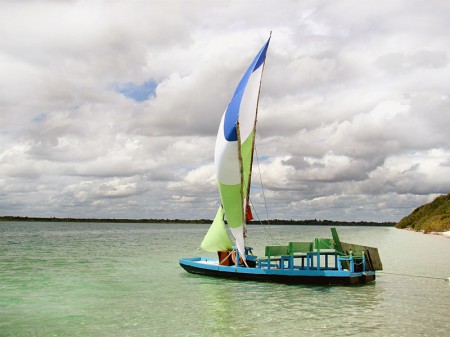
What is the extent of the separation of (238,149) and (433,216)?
10231 cm

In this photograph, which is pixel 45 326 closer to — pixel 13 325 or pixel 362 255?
pixel 13 325

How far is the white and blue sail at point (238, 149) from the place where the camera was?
83.0ft

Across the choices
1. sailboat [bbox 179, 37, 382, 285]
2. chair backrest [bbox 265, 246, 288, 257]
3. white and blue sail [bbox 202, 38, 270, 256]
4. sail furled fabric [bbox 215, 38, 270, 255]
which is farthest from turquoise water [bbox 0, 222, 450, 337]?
sail furled fabric [bbox 215, 38, 270, 255]

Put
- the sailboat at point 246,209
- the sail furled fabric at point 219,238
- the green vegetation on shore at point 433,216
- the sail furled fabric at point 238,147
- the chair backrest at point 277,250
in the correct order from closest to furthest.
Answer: the chair backrest at point 277,250 → the sailboat at point 246,209 → the sail furled fabric at point 238,147 → the sail furled fabric at point 219,238 → the green vegetation on shore at point 433,216

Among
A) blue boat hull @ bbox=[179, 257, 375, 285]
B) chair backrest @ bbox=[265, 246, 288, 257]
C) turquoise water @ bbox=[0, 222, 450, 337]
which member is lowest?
turquoise water @ bbox=[0, 222, 450, 337]

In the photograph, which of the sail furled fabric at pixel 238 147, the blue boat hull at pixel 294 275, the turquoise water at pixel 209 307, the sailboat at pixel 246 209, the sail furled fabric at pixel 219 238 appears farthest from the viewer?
the sail furled fabric at pixel 219 238

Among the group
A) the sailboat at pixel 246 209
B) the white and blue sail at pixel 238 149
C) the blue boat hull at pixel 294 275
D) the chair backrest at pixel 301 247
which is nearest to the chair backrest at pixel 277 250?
the sailboat at pixel 246 209

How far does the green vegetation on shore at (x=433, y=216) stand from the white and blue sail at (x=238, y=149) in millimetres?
78768

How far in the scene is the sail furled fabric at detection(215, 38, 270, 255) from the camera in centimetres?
2531

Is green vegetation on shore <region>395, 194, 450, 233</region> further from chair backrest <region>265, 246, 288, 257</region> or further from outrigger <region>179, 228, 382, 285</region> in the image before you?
chair backrest <region>265, 246, 288, 257</region>

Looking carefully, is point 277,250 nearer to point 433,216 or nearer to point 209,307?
point 209,307

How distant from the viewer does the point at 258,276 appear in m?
24.9

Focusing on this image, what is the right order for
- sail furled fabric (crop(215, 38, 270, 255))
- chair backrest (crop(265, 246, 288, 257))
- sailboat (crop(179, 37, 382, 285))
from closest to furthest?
chair backrest (crop(265, 246, 288, 257))
sailboat (crop(179, 37, 382, 285))
sail furled fabric (crop(215, 38, 270, 255))

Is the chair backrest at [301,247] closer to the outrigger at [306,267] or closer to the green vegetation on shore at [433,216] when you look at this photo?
the outrigger at [306,267]
